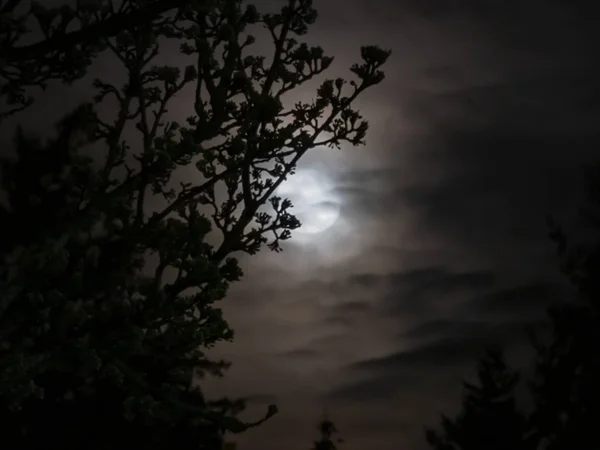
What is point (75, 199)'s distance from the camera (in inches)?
262

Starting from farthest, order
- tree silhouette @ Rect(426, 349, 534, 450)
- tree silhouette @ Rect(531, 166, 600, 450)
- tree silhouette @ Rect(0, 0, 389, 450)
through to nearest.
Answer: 1. tree silhouette @ Rect(426, 349, 534, 450)
2. tree silhouette @ Rect(531, 166, 600, 450)
3. tree silhouette @ Rect(0, 0, 389, 450)

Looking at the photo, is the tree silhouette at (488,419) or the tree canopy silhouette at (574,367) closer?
the tree canopy silhouette at (574,367)

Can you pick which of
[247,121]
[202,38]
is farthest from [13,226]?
[202,38]

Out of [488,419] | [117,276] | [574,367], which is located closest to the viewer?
[117,276]

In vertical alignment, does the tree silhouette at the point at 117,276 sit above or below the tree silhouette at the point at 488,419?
below

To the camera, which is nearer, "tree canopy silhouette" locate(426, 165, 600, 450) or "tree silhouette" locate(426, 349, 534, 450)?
"tree canopy silhouette" locate(426, 165, 600, 450)

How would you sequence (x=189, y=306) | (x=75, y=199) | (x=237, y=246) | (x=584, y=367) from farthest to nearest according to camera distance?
(x=584, y=367)
(x=237, y=246)
(x=189, y=306)
(x=75, y=199)

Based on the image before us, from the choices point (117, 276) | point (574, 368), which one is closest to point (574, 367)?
point (574, 368)

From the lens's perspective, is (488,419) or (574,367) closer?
(574,367)

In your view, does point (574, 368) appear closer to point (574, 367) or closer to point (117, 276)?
point (574, 367)

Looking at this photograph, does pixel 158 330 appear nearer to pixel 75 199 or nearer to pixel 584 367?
pixel 75 199

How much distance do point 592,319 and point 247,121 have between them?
262 inches

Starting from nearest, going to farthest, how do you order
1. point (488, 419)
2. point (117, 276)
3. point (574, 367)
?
point (117, 276) → point (574, 367) → point (488, 419)

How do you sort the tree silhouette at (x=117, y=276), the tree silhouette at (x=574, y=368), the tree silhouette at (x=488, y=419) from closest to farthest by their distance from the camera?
the tree silhouette at (x=117, y=276)
the tree silhouette at (x=574, y=368)
the tree silhouette at (x=488, y=419)
